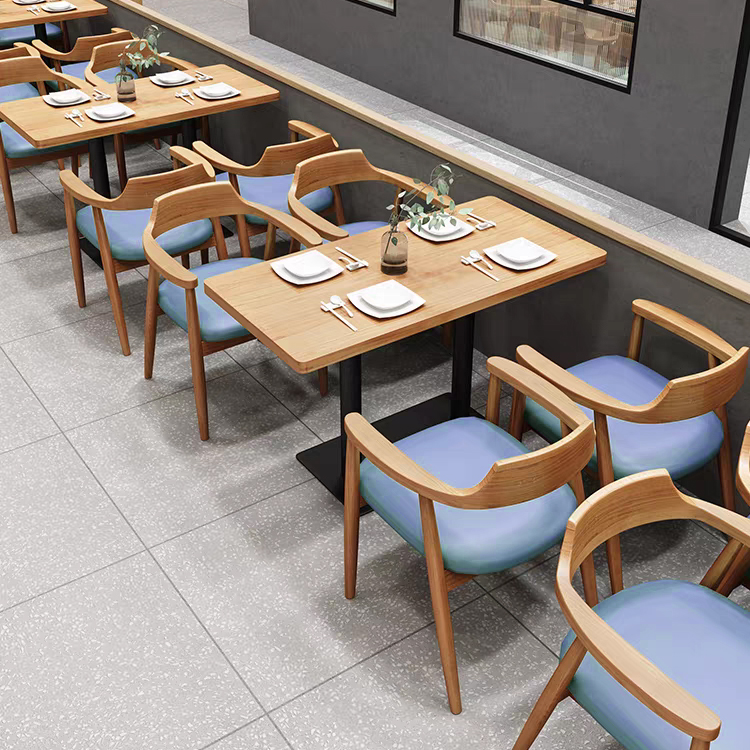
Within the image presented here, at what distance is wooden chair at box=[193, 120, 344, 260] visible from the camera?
412cm

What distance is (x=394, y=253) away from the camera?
10.1 ft

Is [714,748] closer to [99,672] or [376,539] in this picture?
[376,539]

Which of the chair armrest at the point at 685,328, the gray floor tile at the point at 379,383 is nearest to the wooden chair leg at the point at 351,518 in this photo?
the gray floor tile at the point at 379,383

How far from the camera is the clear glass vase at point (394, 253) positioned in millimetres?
3062

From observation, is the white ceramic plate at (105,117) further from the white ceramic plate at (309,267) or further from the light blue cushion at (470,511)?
the light blue cushion at (470,511)

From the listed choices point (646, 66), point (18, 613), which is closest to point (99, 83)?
point (646, 66)

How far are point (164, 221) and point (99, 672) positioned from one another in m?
1.77

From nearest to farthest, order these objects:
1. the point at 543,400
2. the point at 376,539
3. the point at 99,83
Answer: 1. the point at 543,400
2. the point at 376,539
3. the point at 99,83

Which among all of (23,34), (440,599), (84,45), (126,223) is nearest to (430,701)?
(440,599)

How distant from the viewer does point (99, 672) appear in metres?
2.57

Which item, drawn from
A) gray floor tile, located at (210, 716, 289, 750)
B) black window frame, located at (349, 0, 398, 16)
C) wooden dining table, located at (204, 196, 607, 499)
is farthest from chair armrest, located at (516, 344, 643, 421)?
black window frame, located at (349, 0, 398, 16)

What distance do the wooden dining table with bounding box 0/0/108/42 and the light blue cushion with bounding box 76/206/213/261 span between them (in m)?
2.68

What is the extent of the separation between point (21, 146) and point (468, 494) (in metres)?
3.65

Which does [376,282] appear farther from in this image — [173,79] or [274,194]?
[173,79]
